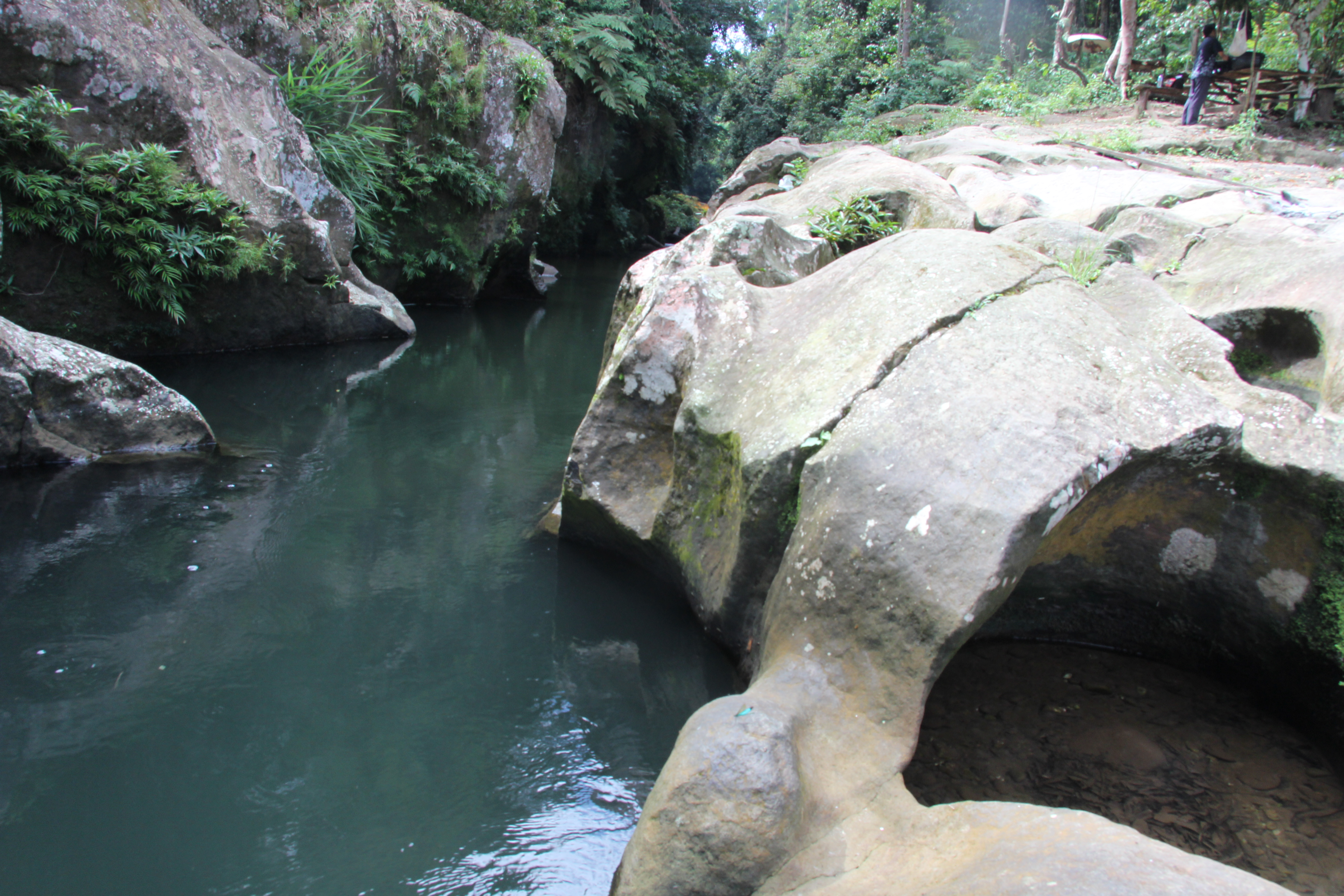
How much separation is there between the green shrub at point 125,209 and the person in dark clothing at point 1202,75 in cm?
1291

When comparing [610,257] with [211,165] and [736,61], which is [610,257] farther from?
[211,165]

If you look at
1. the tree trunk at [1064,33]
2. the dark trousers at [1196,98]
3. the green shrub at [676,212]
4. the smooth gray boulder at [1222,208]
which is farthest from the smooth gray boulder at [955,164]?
the green shrub at [676,212]

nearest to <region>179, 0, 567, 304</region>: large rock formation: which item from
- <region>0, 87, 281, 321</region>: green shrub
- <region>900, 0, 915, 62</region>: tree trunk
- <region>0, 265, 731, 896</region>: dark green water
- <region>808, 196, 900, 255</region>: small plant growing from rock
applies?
<region>0, 87, 281, 321</region>: green shrub

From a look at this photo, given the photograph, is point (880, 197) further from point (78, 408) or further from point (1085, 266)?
point (78, 408)

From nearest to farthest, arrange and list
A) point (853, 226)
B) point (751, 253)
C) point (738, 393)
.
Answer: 1. point (738, 393)
2. point (751, 253)
3. point (853, 226)

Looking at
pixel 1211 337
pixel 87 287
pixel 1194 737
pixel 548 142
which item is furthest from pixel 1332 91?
pixel 87 287

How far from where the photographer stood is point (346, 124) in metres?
10.9

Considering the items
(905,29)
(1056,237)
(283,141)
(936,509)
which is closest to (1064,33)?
(905,29)

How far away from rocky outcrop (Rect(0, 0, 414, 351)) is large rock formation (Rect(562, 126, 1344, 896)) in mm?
6016

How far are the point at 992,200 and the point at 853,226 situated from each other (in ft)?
4.32

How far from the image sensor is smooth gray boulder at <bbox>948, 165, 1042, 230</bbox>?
5672 millimetres

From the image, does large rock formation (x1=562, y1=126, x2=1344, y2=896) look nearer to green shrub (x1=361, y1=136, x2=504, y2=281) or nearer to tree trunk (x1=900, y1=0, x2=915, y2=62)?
green shrub (x1=361, y1=136, x2=504, y2=281)

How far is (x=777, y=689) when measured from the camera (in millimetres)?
2547

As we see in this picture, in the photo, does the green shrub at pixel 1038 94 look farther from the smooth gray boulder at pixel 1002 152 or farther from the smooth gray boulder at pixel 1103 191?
the smooth gray boulder at pixel 1103 191
